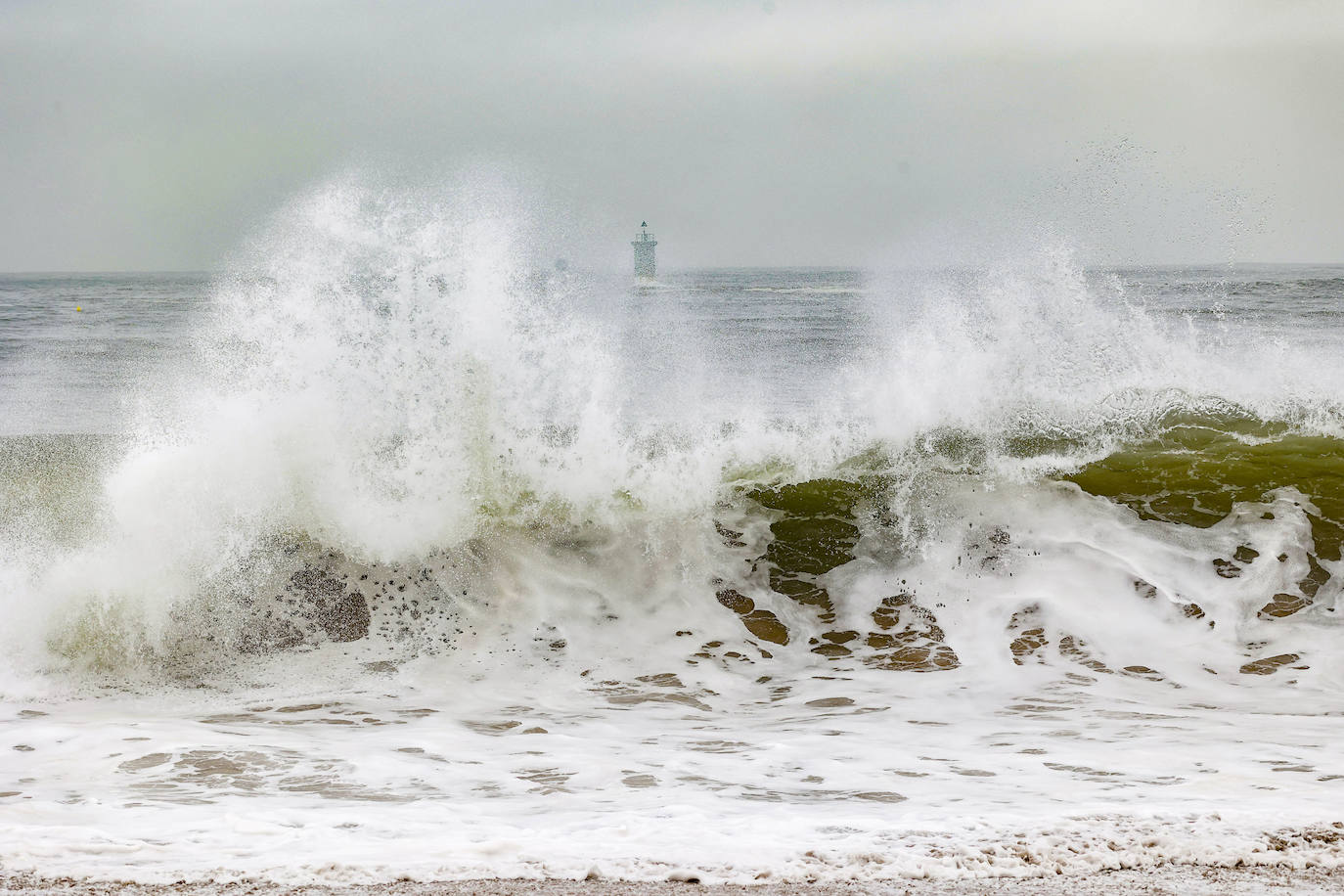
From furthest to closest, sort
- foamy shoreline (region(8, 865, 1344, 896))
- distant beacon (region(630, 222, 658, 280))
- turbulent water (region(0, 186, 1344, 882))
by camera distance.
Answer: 1. distant beacon (region(630, 222, 658, 280))
2. turbulent water (region(0, 186, 1344, 882))
3. foamy shoreline (region(8, 865, 1344, 896))

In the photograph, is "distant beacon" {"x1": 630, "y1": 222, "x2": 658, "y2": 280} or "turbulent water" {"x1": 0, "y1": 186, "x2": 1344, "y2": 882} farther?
"distant beacon" {"x1": 630, "y1": 222, "x2": 658, "y2": 280}

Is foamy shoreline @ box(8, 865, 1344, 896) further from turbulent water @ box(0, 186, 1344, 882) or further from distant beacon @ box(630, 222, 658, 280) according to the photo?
distant beacon @ box(630, 222, 658, 280)

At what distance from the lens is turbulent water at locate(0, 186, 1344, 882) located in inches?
147

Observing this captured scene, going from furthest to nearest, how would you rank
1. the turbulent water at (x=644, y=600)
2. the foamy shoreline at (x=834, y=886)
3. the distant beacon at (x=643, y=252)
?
the distant beacon at (x=643, y=252) < the turbulent water at (x=644, y=600) < the foamy shoreline at (x=834, y=886)

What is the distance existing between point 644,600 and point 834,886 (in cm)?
438

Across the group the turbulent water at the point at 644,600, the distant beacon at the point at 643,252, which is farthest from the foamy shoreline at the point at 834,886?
the distant beacon at the point at 643,252

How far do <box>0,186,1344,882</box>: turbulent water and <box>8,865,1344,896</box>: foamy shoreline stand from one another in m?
0.08

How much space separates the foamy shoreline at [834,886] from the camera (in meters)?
3.02

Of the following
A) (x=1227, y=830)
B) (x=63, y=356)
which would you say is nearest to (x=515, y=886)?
(x=1227, y=830)

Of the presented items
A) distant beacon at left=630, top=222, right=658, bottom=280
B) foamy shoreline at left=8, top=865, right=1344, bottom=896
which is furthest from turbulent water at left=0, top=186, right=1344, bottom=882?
distant beacon at left=630, top=222, right=658, bottom=280

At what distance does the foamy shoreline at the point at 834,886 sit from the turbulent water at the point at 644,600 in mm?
81

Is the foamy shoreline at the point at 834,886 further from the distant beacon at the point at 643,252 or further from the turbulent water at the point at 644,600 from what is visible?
the distant beacon at the point at 643,252

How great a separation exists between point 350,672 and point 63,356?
64.1 feet

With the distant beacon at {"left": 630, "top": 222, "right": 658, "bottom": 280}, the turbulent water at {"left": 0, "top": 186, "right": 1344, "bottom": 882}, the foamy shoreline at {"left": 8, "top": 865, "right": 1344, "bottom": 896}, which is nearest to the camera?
the foamy shoreline at {"left": 8, "top": 865, "right": 1344, "bottom": 896}
